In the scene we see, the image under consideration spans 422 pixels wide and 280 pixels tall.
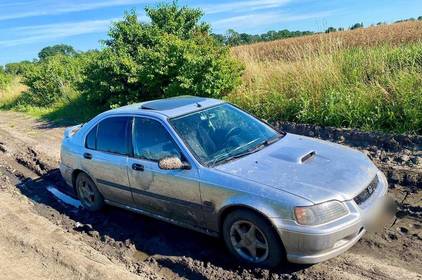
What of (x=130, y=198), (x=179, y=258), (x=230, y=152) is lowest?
(x=179, y=258)

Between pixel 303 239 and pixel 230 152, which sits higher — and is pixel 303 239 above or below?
below

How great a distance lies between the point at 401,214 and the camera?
17.7 feet

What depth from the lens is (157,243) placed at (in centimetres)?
561

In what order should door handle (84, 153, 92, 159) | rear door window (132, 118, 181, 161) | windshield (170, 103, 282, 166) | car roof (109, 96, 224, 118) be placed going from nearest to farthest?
windshield (170, 103, 282, 166)
rear door window (132, 118, 181, 161)
car roof (109, 96, 224, 118)
door handle (84, 153, 92, 159)

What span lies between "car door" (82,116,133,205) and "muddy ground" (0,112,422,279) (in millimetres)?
512

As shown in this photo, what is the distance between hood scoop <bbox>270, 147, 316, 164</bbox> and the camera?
4.91 metres

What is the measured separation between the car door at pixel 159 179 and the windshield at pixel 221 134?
20 cm

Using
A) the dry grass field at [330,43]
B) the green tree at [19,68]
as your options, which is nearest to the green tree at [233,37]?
the dry grass field at [330,43]

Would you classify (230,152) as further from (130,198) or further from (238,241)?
(130,198)

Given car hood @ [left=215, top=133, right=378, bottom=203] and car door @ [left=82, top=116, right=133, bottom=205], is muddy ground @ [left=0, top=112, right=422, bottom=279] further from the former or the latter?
car hood @ [left=215, top=133, right=378, bottom=203]

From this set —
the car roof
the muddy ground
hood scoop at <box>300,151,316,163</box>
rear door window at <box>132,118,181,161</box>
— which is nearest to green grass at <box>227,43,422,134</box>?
the muddy ground

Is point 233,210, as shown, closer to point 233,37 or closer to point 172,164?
point 172,164

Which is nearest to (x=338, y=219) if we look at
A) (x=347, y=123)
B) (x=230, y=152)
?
(x=230, y=152)

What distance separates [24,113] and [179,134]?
17.1 metres
